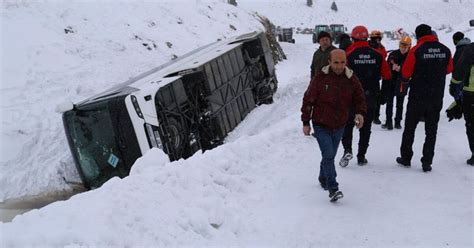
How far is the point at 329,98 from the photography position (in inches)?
217

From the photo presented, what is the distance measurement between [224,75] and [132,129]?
4051 millimetres

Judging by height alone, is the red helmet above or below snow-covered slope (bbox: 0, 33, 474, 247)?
above

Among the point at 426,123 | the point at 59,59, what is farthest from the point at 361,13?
the point at 426,123

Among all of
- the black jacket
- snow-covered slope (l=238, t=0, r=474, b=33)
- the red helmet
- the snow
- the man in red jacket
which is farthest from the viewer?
snow-covered slope (l=238, t=0, r=474, b=33)

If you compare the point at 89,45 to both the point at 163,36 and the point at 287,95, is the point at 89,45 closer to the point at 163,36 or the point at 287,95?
the point at 163,36

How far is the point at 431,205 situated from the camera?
558 centimetres

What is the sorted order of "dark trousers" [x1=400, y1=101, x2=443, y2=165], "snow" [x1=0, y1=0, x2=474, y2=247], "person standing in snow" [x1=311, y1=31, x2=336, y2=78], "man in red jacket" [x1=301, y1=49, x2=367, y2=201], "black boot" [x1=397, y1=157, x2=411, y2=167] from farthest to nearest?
1. "person standing in snow" [x1=311, y1=31, x2=336, y2=78]
2. "black boot" [x1=397, y1=157, x2=411, y2=167]
3. "dark trousers" [x1=400, y1=101, x2=443, y2=165]
4. "man in red jacket" [x1=301, y1=49, x2=367, y2=201]
5. "snow" [x1=0, y1=0, x2=474, y2=247]

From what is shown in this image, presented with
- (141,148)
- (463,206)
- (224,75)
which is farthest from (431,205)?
(224,75)

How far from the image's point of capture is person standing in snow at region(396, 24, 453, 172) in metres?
6.26

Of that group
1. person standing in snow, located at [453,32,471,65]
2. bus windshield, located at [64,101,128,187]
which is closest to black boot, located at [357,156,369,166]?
person standing in snow, located at [453,32,471,65]

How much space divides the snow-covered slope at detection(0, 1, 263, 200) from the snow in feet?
0.15

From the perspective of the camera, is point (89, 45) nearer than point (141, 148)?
No

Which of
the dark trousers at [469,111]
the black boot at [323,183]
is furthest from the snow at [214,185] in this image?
the dark trousers at [469,111]

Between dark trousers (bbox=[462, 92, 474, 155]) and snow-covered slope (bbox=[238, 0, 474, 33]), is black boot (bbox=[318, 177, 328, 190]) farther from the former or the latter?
snow-covered slope (bbox=[238, 0, 474, 33])
